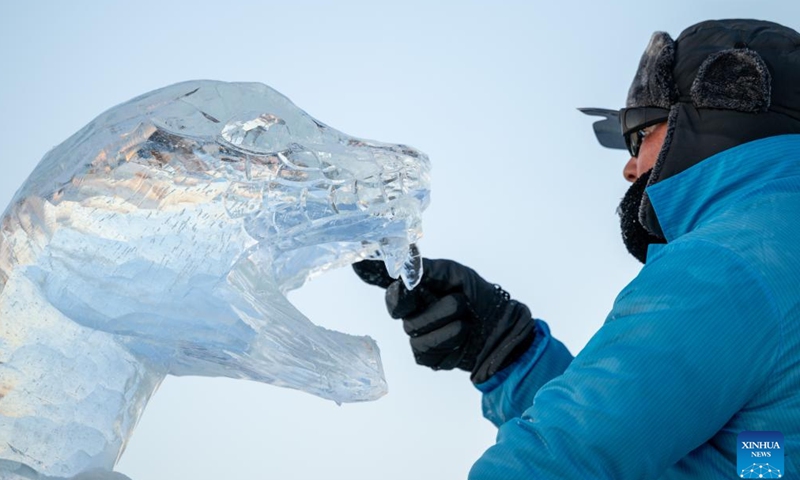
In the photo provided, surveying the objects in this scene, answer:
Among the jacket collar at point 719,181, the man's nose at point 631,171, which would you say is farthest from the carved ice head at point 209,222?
the man's nose at point 631,171

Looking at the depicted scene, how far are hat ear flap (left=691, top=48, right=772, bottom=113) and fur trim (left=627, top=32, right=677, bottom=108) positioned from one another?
12 centimetres

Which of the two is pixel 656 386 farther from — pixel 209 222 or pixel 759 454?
pixel 209 222

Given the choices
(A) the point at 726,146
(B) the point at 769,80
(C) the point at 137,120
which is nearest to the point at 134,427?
(C) the point at 137,120

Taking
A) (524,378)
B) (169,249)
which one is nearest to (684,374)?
(169,249)

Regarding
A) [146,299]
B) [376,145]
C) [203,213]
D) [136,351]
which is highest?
[376,145]

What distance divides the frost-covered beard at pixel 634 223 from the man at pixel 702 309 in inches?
5.7

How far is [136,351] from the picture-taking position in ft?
5.69

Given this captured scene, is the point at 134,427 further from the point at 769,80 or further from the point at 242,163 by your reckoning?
the point at 769,80

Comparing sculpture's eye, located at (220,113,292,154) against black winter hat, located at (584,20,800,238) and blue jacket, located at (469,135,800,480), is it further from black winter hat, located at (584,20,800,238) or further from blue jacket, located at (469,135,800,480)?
black winter hat, located at (584,20,800,238)

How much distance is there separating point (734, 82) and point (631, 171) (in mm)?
471

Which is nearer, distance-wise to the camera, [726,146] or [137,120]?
[137,120]

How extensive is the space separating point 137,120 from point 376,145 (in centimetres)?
43

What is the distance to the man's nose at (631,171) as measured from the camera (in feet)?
8.58

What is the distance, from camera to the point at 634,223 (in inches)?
99.9
